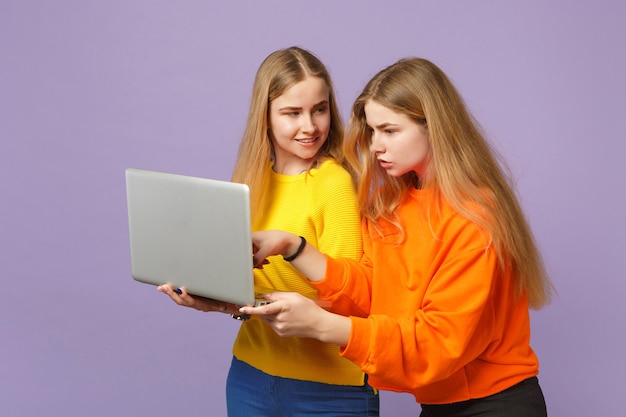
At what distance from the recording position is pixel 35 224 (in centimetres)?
417

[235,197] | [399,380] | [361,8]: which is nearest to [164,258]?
[235,197]

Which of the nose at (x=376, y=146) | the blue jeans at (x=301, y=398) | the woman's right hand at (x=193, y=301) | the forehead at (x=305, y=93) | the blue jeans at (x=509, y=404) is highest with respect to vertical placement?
the forehead at (x=305, y=93)

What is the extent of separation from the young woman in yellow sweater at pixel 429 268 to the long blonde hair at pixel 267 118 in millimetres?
139

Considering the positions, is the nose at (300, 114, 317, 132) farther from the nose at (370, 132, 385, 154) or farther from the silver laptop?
the silver laptop

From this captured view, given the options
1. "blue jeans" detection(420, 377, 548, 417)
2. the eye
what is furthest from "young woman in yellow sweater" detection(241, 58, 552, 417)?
the eye

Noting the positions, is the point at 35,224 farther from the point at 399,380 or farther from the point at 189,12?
the point at 399,380

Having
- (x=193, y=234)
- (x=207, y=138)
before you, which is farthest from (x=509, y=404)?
(x=207, y=138)

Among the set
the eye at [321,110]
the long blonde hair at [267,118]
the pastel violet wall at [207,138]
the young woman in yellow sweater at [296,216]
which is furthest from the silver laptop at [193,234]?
the pastel violet wall at [207,138]

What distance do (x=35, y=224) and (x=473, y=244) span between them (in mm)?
2579

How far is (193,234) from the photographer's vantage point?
2.04 m

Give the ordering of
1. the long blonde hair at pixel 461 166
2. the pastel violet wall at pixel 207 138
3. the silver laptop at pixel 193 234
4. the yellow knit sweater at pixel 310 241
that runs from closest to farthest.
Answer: the silver laptop at pixel 193 234
the long blonde hair at pixel 461 166
the yellow knit sweater at pixel 310 241
the pastel violet wall at pixel 207 138

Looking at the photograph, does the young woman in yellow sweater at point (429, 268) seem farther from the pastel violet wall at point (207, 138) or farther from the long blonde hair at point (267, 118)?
the pastel violet wall at point (207, 138)

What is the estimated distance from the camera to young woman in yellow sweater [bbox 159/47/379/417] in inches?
89.2

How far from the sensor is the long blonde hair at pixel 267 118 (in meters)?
2.33
